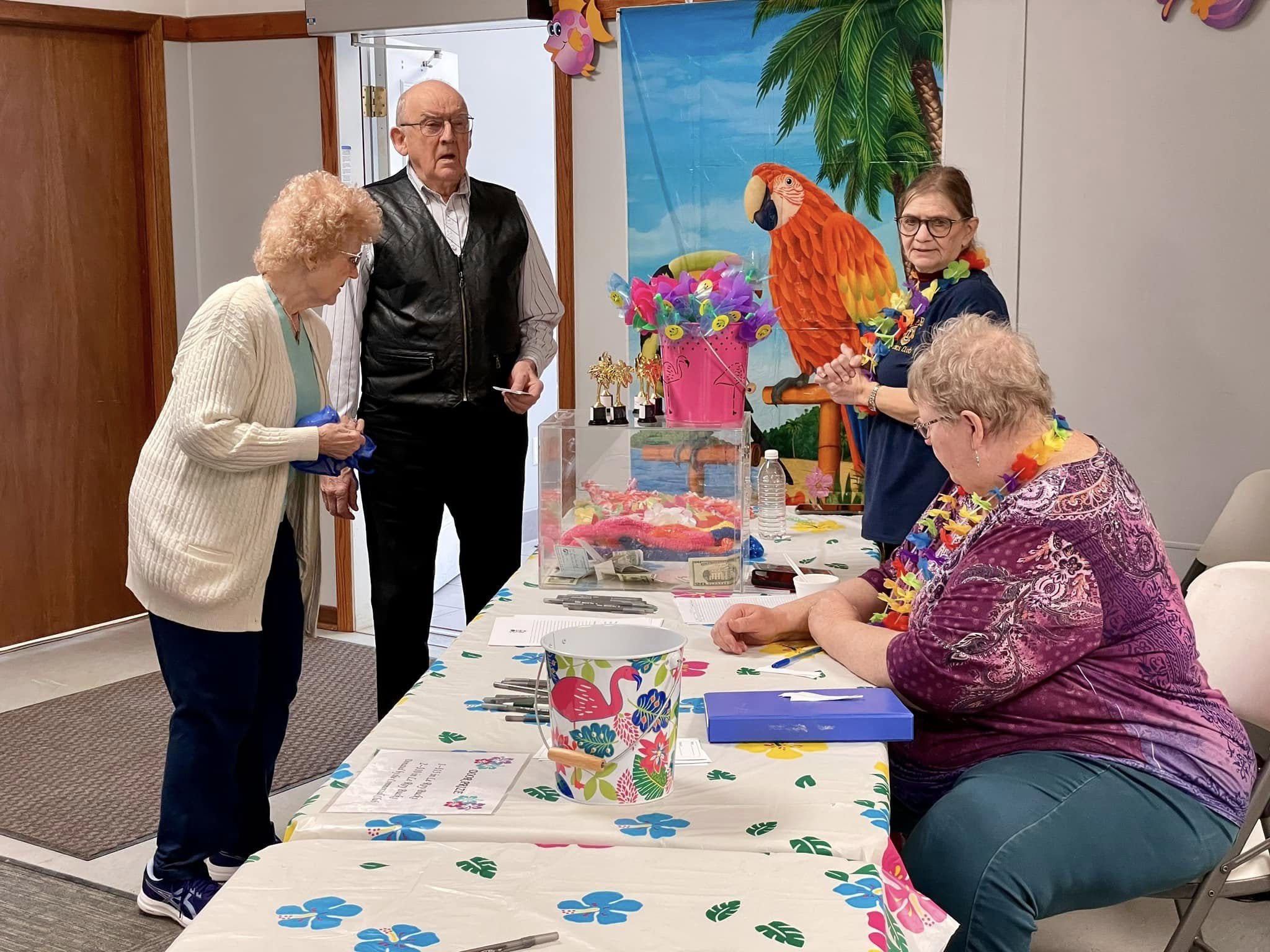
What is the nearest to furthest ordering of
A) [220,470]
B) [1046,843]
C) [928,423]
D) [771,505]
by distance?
[1046,843] < [928,423] < [220,470] < [771,505]

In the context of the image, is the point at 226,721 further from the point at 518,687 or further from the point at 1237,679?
the point at 1237,679

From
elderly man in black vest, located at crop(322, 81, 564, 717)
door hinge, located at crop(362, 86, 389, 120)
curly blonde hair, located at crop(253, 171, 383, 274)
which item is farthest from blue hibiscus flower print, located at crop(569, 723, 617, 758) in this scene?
door hinge, located at crop(362, 86, 389, 120)

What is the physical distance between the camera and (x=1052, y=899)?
158cm

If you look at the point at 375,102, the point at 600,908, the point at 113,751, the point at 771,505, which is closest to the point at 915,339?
the point at 771,505

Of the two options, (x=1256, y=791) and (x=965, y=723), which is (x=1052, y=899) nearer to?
(x=965, y=723)

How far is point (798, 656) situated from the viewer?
191cm

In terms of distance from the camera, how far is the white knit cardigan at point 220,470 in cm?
225

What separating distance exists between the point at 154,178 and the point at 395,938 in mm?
4114

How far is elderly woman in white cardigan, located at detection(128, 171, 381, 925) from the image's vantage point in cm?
227

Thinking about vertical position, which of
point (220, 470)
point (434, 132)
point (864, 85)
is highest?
point (864, 85)

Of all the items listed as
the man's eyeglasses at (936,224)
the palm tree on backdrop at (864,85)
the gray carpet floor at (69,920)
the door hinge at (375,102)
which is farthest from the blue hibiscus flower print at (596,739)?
the door hinge at (375,102)

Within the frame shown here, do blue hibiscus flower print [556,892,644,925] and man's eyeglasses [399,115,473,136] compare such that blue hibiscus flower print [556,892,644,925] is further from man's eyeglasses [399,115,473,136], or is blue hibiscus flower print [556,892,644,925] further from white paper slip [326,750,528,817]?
man's eyeglasses [399,115,473,136]

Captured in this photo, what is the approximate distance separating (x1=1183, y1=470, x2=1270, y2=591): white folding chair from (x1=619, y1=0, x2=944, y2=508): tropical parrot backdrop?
1.08 metres

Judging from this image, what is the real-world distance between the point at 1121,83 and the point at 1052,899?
2671mm
